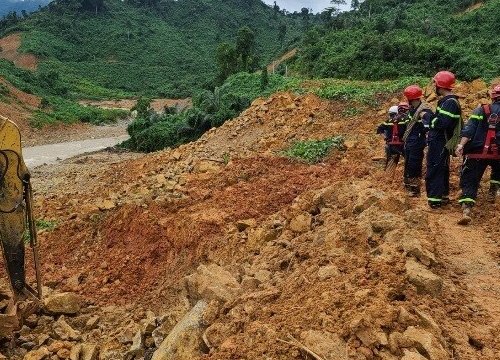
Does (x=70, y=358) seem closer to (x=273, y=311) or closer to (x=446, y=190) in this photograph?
(x=273, y=311)

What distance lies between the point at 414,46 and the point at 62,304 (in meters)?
20.3

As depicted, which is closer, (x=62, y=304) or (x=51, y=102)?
(x=62, y=304)

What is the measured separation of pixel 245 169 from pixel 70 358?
623 centimetres

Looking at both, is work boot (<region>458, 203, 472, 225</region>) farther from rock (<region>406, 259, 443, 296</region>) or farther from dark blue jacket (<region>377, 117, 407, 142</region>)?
dark blue jacket (<region>377, 117, 407, 142</region>)

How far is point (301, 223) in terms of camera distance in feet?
19.5

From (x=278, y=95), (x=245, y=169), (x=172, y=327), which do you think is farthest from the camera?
(x=278, y=95)

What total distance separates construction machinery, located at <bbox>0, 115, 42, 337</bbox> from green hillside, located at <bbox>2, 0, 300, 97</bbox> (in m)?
47.1

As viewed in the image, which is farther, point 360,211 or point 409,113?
point 409,113

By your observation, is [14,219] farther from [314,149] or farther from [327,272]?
[314,149]

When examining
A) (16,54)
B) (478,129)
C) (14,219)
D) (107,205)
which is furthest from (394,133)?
(16,54)

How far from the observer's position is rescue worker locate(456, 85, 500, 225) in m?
5.90

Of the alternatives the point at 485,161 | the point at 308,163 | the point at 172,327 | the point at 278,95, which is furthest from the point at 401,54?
the point at 172,327

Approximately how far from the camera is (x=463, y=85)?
13.5 m

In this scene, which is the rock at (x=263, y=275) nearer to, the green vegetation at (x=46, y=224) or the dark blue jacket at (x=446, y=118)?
the dark blue jacket at (x=446, y=118)
